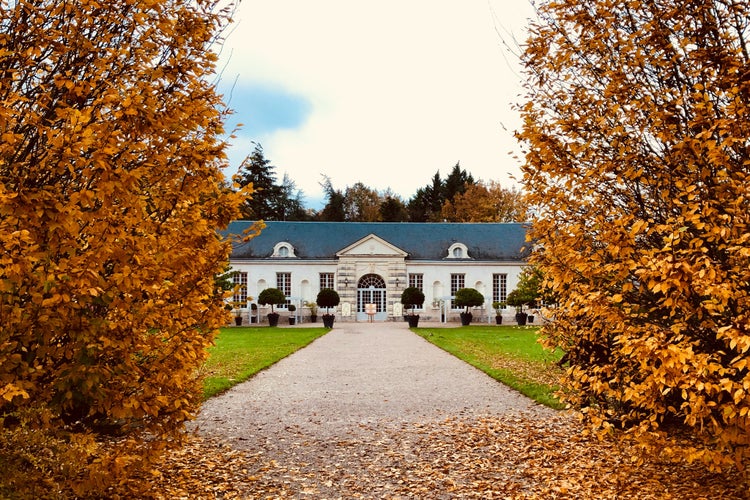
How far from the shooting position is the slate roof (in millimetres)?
36125

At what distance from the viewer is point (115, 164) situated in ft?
11.5

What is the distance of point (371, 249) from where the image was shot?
35.3 m

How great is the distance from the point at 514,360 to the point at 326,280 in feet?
73.8

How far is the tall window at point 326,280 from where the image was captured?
3578 cm

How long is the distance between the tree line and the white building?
50.0 ft

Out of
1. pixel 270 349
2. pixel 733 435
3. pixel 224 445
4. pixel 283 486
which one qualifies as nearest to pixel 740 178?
pixel 733 435

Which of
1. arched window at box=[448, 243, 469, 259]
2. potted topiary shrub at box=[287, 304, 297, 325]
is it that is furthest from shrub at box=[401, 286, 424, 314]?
potted topiary shrub at box=[287, 304, 297, 325]

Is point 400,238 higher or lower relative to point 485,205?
lower

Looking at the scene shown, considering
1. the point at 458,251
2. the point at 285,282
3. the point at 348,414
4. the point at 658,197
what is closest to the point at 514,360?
the point at 348,414

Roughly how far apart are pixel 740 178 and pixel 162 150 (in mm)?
3806

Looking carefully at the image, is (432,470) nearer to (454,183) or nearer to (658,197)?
(658,197)

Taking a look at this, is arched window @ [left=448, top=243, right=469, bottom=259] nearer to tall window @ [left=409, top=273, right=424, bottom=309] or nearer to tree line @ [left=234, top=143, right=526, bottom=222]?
tall window @ [left=409, top=273, right=424, bottom=309]

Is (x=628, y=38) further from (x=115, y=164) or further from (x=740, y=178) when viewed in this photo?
(x=115, y=164)

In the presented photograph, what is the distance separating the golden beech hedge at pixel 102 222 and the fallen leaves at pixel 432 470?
0.94 m
